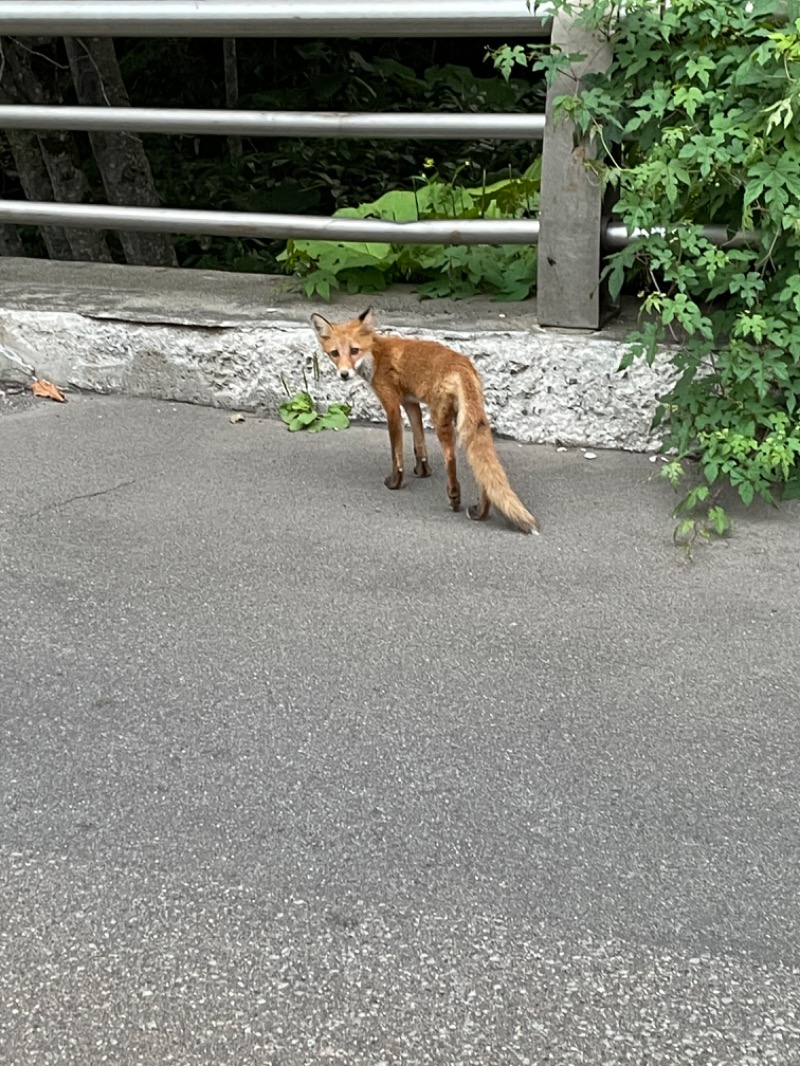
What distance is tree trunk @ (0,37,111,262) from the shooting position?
8.03m

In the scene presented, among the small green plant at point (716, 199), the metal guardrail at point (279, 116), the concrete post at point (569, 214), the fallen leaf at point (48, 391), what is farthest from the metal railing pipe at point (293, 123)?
the fallen leaf at point (48, 391)

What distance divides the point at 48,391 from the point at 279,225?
142cm

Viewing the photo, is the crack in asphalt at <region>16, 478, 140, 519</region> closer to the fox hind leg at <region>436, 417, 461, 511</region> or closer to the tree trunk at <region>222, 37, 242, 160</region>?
the fox hind leg at <region>436, 417, 461, 511</region>

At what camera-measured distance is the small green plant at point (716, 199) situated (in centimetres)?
388

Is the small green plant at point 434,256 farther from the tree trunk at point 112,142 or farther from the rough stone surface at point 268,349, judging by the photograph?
the tree trunk at point 112,142

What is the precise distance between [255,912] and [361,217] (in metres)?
4.00

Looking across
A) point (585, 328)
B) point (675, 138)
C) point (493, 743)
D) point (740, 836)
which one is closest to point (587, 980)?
point (740, 836)

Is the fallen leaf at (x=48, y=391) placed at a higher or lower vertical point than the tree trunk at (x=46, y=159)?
lower

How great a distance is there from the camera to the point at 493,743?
301cm

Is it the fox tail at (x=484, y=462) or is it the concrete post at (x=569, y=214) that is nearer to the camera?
the fox tail at (x=484, y=462)

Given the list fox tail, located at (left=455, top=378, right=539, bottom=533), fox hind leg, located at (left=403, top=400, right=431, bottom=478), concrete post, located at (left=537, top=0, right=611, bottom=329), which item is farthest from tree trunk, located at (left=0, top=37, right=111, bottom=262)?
fox tail, located at (left=455, top=378, right=539, bottom=533)

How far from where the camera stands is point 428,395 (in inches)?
178

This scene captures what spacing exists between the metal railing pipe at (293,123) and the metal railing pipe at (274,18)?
34 centimetres

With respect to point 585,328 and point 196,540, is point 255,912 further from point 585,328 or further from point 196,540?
point 585,328
